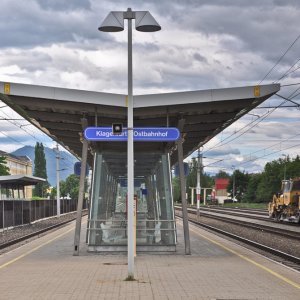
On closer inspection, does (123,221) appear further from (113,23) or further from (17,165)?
(17,165)

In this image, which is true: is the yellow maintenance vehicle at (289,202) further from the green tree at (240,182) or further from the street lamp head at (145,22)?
the green tree at (240,182)

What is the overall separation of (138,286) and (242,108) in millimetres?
6724

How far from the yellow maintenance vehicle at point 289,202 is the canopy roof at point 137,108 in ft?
75.4

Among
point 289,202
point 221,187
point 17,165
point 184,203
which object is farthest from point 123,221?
point 221,187

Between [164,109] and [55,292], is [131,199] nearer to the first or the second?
[55,292]

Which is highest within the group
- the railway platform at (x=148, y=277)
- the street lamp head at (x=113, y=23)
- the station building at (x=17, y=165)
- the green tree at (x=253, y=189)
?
the station building at (x=17, y=165)

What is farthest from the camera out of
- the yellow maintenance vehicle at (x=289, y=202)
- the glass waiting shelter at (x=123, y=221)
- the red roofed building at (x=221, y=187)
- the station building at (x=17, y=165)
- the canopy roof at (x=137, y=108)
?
the red roofed building at (x=221, y=187)

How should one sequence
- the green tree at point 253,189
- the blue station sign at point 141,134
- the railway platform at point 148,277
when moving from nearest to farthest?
the railway platform at point 148,277, the blue station sign at point 141,134, the green tree at point 253,189

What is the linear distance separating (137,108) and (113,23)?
3880 millimetres

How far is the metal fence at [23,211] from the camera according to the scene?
93.9 feet

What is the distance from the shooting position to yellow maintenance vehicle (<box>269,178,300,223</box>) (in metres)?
39.2

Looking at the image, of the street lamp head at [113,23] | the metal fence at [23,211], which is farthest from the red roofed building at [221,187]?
the street lamp head at [113,23]

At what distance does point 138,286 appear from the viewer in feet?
32.7

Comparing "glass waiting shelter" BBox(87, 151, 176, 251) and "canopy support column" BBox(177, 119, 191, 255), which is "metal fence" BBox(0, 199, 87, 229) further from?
"canopy support column" BBox(177, 119, 191, 255)
